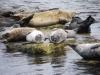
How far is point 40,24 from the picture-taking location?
1582cm

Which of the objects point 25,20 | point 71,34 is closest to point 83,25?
point 71,34

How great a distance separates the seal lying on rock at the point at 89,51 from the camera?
10.0 metres

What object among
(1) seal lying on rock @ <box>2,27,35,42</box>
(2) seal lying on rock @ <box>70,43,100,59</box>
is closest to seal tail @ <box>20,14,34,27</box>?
(1) seal lying on rock @ <box>2,27,35,42</box>

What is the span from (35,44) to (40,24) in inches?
161

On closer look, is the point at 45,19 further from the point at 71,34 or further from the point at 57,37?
the point at 57,37

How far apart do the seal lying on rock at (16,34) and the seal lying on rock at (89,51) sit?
10.2 feet

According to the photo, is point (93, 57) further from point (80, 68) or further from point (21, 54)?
point (21, 54)

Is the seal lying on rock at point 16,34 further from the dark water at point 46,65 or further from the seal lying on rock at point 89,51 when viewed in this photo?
the seal lying on rock at point 89,51

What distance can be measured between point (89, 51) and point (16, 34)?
373 centimetres

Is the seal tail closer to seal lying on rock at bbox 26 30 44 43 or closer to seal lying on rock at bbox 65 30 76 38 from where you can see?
seal lying on rock at bbox 65 30 76 38

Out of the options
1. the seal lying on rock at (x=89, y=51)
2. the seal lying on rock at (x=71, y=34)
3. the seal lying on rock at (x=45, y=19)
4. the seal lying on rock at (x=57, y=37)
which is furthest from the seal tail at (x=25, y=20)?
the seal lying on rock at (x=89, y=51)

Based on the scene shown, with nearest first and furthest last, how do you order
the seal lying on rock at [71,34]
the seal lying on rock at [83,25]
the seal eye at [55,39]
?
the seal eye at [55,39]
the seal lying on rock at [71,34]
the seal lying on rock at [83,25]

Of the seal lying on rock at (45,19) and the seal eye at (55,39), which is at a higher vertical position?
the seal eye at (55,39)

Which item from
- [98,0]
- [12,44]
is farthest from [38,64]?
[98,0]
